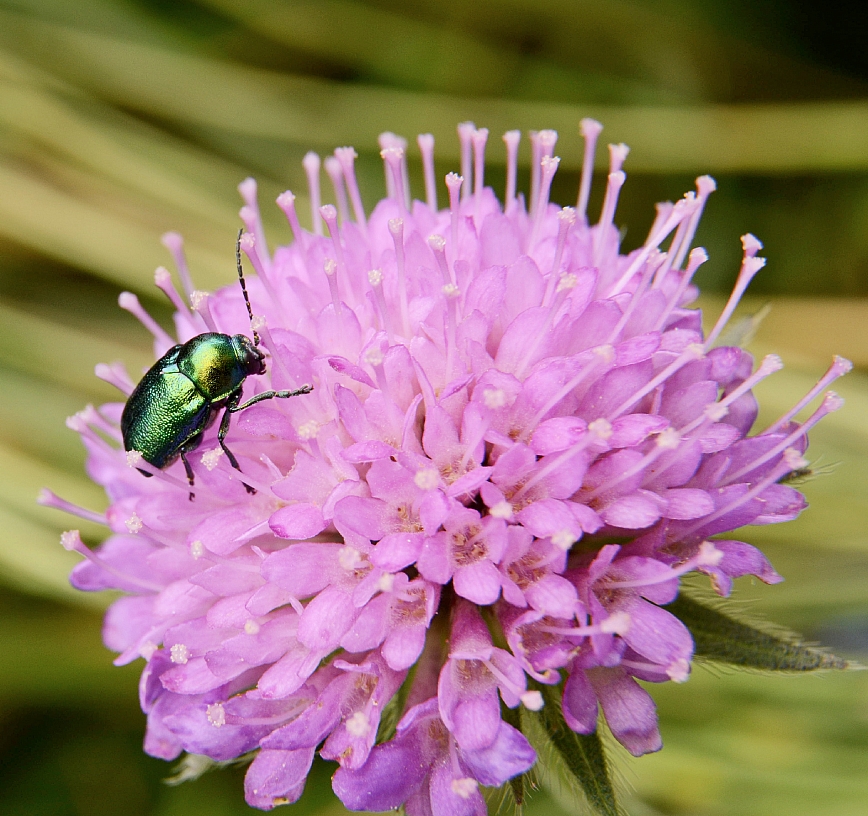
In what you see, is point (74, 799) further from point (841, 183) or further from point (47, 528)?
point (841, 183)

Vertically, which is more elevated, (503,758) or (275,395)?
(275,395)

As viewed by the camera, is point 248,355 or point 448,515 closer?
point 448,515

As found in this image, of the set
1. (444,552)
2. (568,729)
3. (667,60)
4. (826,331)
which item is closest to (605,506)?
(444,552)

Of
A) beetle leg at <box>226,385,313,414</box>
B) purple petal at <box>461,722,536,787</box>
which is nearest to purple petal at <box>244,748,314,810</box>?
purple petal at <box>461,722,536,787</box>

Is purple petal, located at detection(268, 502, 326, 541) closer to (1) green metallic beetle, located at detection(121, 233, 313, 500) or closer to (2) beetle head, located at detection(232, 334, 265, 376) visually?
(1) green metallic beetle, located at detection(121, 233, 313, 500)

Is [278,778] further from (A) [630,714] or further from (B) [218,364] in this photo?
(B) [218,364]

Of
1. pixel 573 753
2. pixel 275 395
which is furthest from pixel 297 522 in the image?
pixel 573 753

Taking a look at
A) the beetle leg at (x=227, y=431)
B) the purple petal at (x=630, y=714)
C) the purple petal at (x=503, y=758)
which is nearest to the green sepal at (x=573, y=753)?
the purple petal at (x=630, y=714)
